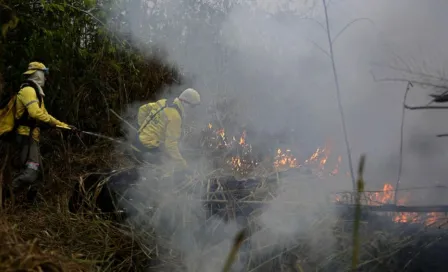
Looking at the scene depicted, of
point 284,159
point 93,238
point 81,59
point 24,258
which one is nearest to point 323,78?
point 284,159

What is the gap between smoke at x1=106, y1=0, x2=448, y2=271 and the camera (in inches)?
183

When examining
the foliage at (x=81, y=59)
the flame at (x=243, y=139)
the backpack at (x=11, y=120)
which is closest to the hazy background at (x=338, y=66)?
the flame at (x=243, y=139)

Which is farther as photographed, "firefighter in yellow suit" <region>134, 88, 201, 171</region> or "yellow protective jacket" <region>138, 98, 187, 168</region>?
"firefighter in yellow suit" <region>134, 88, 201, 171</region>

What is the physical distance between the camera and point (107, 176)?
539cm

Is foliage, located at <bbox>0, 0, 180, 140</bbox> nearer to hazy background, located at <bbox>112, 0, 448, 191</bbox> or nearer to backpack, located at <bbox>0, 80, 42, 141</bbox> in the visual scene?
hazy background, located at <bbox>112, 0, 448, 191</bbox>

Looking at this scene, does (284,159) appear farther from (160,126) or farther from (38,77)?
(38,77)

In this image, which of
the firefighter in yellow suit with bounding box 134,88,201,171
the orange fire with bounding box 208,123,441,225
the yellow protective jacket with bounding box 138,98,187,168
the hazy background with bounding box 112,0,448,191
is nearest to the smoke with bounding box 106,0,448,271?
the hazy background with bounding box 112,0,448,191

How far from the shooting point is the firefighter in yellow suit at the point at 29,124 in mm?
5641

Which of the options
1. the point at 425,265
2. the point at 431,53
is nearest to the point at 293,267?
the point at 425,265

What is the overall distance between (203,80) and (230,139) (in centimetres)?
127

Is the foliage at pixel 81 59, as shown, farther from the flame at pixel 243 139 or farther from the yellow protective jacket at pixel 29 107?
the flame at pixel 243 139

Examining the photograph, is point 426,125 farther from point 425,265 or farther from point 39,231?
point 39,231

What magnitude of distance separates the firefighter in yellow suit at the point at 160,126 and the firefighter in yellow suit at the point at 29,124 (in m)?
1.03

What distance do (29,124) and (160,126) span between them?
1564 mm
